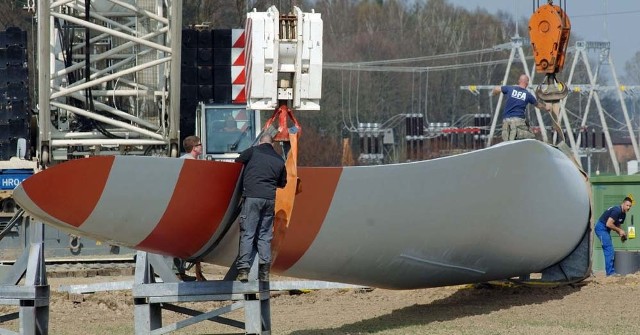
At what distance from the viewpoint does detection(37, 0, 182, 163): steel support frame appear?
692 inches

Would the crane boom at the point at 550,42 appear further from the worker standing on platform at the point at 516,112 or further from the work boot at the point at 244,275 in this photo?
the work boot at the point at 244,275

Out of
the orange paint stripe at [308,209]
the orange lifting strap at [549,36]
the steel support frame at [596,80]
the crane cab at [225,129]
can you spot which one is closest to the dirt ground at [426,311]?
the orange paint stripe at [308,209]

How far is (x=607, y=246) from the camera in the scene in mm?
18391

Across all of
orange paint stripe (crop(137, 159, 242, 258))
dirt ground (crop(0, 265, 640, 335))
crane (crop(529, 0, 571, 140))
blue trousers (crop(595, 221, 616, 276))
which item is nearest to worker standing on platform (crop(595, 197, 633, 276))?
blue trousers (crop(595, 221, 616, 276))

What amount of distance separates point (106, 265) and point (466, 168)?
→ 33.4ft

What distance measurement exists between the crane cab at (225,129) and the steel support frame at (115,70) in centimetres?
159

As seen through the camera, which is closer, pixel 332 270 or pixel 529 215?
pixel 332 270

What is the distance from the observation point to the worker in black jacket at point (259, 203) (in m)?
10.1

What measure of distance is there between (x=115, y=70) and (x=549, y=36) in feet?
23.7

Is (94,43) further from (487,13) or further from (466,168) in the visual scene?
(487,13)

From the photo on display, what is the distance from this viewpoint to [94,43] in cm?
1881

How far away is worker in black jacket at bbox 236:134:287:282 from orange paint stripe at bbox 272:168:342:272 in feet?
1.02

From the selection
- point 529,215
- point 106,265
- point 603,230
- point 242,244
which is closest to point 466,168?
point 529,215

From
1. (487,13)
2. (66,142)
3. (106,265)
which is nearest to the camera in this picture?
(66,142)
